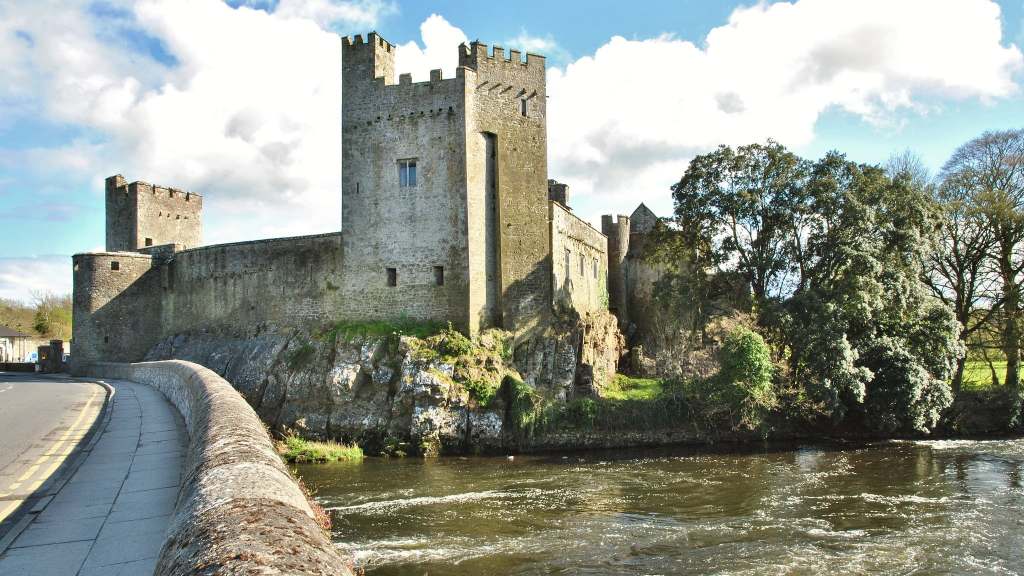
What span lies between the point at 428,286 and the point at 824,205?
663 inches

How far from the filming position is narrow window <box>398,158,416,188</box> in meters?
32.1

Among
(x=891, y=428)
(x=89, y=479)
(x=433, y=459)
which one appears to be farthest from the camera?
(x=891, y=428)

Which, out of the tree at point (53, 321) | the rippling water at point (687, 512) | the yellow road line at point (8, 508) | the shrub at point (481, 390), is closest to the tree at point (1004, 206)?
the rippling water at point (687, 512)

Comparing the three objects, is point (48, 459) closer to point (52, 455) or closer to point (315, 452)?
point (52, 455)

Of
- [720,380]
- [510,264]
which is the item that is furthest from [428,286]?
[720,380]

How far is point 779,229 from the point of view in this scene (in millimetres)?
30969

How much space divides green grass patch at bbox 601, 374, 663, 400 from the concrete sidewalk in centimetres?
2098

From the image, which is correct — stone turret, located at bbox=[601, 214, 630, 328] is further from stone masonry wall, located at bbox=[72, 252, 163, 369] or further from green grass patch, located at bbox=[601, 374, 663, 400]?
stone masonry wall, located at bbox=[72, 252, 163, 369]

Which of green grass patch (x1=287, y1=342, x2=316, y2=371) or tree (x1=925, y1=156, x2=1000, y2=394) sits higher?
tree (x1=925, y1=156, x2=1000, y2=394)

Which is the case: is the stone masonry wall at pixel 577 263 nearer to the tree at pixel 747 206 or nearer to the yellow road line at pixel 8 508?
the tree at pixel 747 206

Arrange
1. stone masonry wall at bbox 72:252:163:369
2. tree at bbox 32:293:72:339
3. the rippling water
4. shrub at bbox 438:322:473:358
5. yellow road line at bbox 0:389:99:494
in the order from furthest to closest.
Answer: tree at bbox 32:293:72:339
stone masonry wall at bbox 72:252:163:369
shrub at bbox 438:322:473:358
the rippling water
yellow road line at bbox 0:389:99:494

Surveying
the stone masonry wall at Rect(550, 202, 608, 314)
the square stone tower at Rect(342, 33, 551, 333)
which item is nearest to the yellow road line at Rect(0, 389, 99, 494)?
the square stone tower at Rect(342, 33, 551, 333)

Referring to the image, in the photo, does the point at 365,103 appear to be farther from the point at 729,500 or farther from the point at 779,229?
the point at 729,500

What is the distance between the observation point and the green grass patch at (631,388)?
1232 inches
